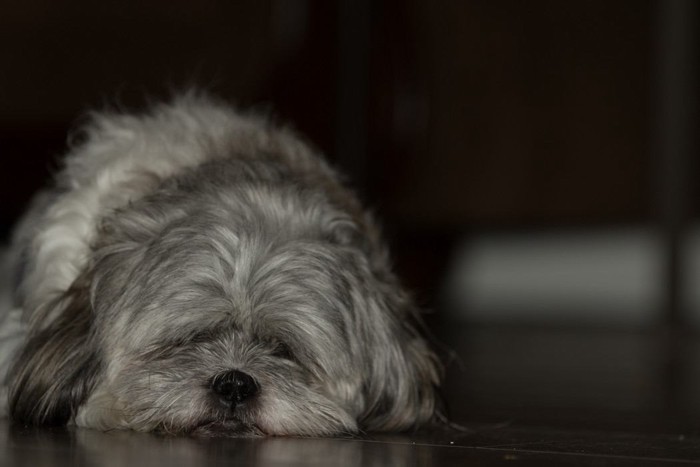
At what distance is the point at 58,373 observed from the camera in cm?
380

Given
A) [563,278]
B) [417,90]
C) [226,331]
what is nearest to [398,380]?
[226,331]

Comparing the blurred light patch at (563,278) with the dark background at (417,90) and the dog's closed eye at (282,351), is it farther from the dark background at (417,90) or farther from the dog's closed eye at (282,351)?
the dog's closed eye at (282,351)

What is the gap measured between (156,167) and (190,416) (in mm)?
1254

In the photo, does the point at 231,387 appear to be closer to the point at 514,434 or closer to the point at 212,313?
the point at 212,313

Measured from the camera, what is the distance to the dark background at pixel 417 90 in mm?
10320

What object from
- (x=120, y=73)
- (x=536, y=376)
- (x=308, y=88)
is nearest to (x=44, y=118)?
(x=120, y=73)

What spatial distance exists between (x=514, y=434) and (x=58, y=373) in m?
1.32

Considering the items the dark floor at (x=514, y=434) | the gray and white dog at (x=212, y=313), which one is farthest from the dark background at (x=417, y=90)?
the gray and white dog at (x=212, y=313)

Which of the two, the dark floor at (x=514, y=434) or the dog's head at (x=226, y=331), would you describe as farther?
the dog's head at (x=226, y=331)

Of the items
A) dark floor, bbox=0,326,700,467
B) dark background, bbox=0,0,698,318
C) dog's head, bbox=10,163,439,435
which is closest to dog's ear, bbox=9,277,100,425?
dog's head, bbox=10,163,439,435

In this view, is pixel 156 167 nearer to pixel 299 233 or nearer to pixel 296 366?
pixel 299 233

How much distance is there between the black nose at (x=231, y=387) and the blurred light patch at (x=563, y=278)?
7611mm

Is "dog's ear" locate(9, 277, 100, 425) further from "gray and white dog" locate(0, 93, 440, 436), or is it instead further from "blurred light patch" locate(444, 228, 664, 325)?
"blurred light patch" locate(444, 228, 664, 325)

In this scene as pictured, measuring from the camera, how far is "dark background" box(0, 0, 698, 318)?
1032 centimetres
